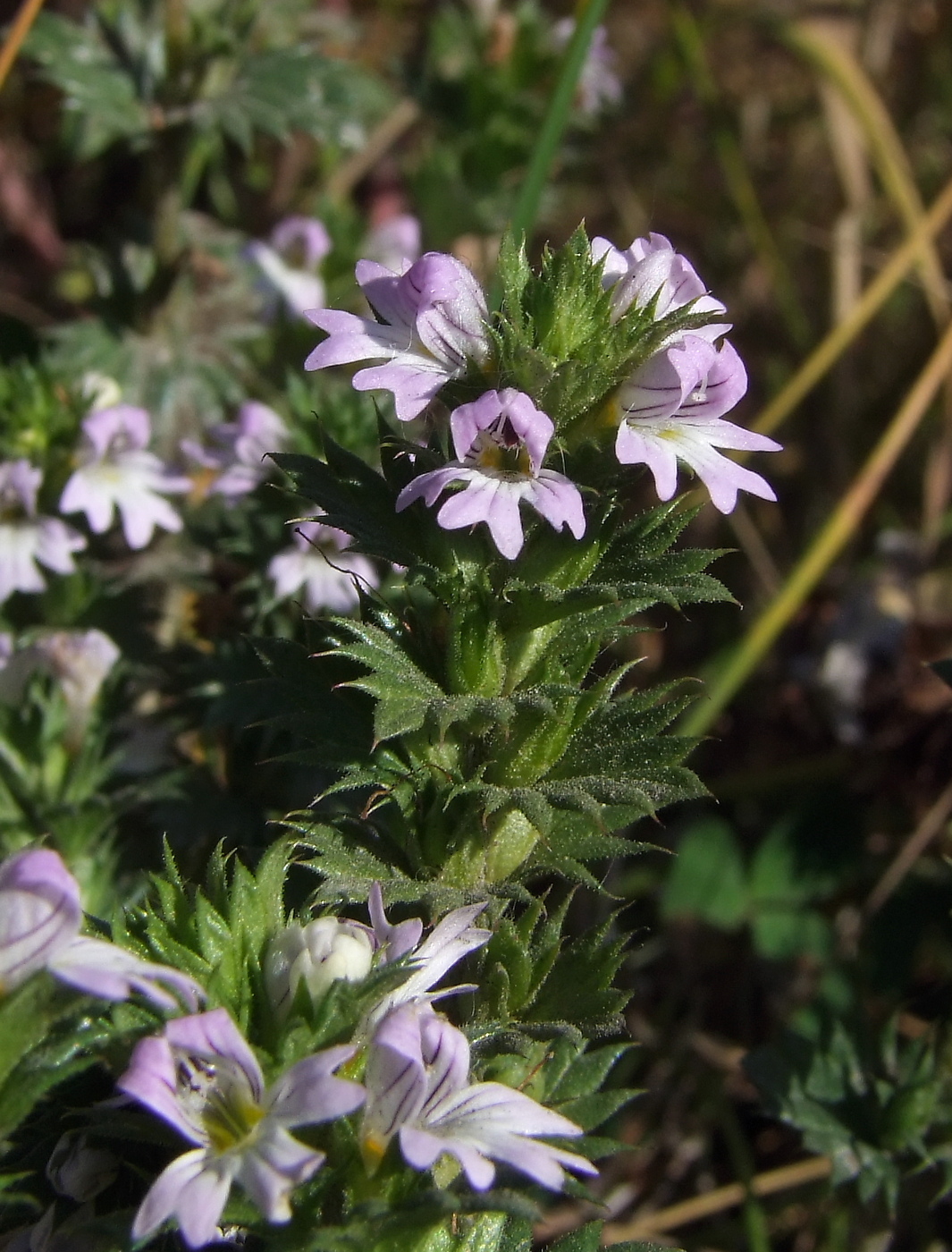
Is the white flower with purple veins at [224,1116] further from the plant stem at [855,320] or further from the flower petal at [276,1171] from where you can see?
the plant stem at [855,320]

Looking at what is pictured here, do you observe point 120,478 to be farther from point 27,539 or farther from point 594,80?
point 594,80

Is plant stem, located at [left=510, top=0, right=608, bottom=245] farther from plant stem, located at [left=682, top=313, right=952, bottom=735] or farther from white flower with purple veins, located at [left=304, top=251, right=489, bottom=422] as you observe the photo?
white flower with purple veins, located at [left=304, top=251, right=489, bottom=422]

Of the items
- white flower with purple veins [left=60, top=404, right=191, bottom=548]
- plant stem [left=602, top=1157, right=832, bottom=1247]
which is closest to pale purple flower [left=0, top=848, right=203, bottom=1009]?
white flower with purple veins [left=60, top=404, right=191, bottom=548]

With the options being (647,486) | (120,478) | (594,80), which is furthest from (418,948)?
(594,80)

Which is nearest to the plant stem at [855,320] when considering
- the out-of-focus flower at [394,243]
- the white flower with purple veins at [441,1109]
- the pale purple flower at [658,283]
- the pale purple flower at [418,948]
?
the out-of-focus flower at [394,243]

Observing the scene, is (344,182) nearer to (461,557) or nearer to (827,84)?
(827,84)

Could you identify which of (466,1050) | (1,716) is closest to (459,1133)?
(466,1050)

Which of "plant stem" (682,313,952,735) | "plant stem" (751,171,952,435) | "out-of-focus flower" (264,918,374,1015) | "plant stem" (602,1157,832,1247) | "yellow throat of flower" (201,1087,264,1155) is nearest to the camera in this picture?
"yellow throat of flower" (201,1087,264,1155)
